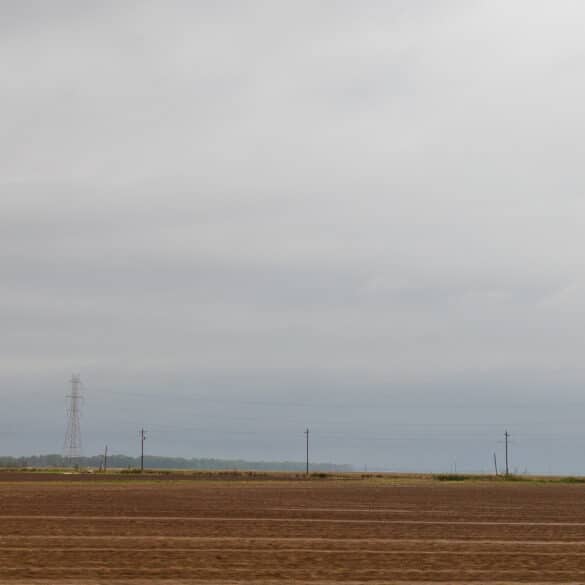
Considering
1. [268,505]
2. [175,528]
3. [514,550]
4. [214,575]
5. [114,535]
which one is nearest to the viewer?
[214,575]

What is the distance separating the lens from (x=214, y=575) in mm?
23047

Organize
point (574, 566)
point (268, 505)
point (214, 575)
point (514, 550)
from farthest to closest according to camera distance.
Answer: point (268, 505) → point (514, 550) → point (574, 566) → point (214, 575)

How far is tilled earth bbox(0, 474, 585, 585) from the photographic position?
923 inches

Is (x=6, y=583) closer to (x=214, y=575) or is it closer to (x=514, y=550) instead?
(x=214, y=575)

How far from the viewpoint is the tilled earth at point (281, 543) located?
76.9ft

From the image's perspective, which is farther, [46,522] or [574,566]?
[46,522]

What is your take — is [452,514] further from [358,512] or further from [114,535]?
[114,535]

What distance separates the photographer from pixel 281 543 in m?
30.3

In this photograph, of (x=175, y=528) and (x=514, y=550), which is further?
(x=175, y=528)

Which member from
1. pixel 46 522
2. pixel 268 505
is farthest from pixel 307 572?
pixel 268 505

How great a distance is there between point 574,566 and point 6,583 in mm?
13654

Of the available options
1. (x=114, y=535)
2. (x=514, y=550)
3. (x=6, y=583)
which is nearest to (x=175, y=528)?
(x=114, y=535)

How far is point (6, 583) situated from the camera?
2133 centimetres

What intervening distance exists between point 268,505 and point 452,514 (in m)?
9.61
